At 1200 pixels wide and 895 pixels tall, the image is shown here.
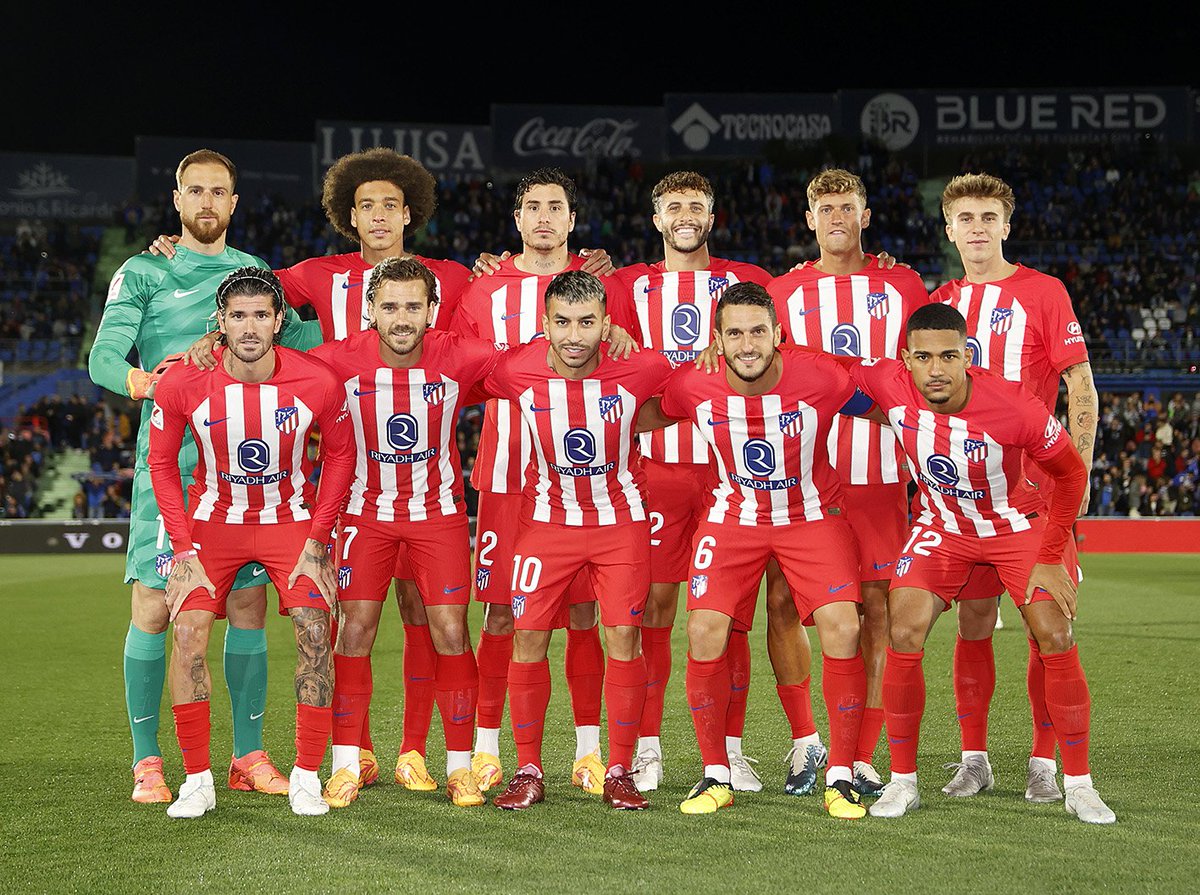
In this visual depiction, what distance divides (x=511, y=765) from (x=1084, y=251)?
24.2 meters

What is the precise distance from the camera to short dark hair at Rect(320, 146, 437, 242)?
230 inches

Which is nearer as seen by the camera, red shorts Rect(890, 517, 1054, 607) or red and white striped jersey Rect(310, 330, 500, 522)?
red shorts Rect(890, 517, 1054, 607)

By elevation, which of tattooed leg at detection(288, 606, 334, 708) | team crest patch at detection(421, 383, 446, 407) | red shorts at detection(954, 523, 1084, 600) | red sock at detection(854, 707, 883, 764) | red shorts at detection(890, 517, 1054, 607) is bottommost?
red sock at detection(854, 707, 883, 764)

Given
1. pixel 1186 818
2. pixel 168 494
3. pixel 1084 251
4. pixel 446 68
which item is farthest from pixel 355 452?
pixel 446 68

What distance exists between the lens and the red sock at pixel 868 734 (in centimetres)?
500

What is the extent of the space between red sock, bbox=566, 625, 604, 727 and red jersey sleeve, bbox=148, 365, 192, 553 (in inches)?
59.3

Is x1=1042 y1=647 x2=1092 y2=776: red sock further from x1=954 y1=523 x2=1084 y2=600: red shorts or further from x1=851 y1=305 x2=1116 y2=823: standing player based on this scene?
x1=954 y1=523 x2=1084 y2=600: red shorts

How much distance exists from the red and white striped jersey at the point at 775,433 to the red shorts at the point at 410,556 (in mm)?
989

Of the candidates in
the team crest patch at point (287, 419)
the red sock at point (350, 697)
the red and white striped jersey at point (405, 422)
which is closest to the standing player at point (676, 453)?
the red and white striped jersey at point (405, 422)

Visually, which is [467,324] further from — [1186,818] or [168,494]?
[1186,818]

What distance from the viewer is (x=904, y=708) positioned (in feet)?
15.2

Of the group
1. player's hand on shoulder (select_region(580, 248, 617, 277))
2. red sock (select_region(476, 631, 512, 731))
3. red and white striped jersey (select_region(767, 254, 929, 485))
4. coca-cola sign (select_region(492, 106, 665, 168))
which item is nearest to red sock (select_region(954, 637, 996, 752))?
red and white striped jersey (select_region(767, 254, 929, 485))

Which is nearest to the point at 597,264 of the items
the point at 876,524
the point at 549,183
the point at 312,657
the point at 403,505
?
the point at 549,183

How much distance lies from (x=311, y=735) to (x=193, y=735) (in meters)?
0.43
